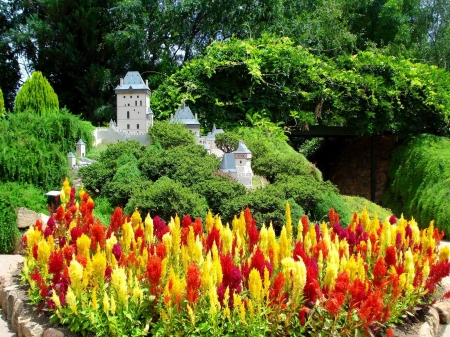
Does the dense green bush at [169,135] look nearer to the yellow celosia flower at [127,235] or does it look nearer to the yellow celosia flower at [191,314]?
the yellow celosia flower at [127,235]

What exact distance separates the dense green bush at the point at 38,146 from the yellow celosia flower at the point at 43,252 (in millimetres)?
4699

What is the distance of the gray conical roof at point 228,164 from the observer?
28.0 feet

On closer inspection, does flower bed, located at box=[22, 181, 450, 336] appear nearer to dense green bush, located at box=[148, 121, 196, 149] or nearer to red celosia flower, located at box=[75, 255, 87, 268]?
red celosia flower, located at box=[75, 255, 87, 268]

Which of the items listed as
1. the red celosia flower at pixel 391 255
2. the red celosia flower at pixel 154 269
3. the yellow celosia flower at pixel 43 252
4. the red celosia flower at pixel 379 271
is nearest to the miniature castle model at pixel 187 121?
the yellow celosia flower at pixel 43 252

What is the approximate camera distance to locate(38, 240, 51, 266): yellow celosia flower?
391cm

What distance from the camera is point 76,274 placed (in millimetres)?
3291

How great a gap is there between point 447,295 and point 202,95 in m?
9.74

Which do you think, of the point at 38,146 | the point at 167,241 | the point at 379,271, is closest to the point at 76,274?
the point at 167,241

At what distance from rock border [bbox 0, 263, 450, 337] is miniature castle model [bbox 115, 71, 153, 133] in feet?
17.8

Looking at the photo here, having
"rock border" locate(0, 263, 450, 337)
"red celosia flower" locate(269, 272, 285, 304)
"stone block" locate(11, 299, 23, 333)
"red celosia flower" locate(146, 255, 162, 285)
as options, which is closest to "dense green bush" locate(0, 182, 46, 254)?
"rock border" locate(0, 263, 450, 337)

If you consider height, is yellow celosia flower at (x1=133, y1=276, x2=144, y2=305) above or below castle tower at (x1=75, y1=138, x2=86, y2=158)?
below

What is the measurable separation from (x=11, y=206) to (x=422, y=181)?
30.5ft

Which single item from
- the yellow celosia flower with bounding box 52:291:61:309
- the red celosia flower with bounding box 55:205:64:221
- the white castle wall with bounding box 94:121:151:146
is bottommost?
the yellow celosia flower with bounding box 52:291:61:309

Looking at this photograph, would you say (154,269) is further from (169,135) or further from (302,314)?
(169,135)
